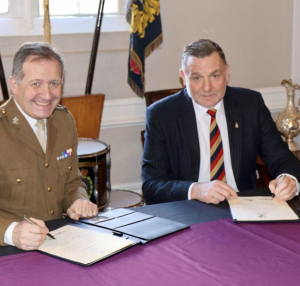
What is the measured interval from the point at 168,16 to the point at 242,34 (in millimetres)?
687

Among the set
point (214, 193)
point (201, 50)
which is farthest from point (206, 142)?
point (214, 193)

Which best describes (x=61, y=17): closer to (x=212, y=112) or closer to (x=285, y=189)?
(x=212, y=112)

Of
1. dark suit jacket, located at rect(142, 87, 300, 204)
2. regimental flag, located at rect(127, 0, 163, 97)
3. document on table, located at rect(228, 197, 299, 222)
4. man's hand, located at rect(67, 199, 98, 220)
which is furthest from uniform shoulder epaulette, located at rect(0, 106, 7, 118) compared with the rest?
regimental flag, located at rect(127, 0, 163, 97)

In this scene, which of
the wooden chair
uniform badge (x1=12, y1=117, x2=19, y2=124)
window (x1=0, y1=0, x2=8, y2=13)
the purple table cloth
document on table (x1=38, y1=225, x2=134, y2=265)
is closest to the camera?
the purple table cloth

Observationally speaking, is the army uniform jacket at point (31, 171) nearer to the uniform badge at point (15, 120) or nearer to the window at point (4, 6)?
the uniform badge at point (15, 120)

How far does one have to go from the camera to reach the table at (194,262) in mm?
1762

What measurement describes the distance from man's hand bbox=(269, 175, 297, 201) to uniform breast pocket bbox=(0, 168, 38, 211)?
3.30 ft

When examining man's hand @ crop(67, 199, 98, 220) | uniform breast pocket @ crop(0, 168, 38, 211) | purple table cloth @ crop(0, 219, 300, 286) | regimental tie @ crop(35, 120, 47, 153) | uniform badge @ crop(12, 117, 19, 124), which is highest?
uniform badge @ crop(12, 117, 19, 124)

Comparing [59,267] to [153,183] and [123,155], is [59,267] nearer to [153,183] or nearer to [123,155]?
[153,183]

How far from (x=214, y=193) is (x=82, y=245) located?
28.0 inches

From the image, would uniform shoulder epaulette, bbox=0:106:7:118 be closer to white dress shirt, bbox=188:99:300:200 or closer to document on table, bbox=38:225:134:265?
document on table, bbox=38:225:134:265

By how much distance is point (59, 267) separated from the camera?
72.4 inches

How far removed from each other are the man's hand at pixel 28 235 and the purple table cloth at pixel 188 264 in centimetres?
4

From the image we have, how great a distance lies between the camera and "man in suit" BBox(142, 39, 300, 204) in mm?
2941
